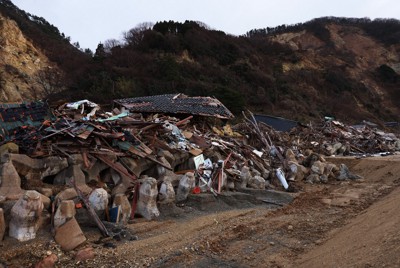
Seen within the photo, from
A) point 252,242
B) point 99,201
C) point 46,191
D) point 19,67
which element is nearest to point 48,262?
point 99,201

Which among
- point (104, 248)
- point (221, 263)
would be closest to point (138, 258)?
point (104, 248)

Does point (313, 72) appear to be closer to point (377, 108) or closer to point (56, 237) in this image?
point (377, 108)

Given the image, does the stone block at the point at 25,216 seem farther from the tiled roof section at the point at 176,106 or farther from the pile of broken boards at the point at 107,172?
the tiled roof section at the point at 176,106

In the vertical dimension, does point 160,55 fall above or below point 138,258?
above

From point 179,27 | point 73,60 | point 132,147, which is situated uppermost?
point 179,27

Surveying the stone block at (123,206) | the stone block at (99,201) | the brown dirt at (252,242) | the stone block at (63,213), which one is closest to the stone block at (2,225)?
the brown dirt at (252,242)

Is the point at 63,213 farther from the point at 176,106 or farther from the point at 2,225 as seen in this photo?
the point at 176,106

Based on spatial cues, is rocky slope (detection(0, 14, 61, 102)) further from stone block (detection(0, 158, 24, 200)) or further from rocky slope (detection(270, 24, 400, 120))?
rocky slope (detection(270, 24, 400, 120))

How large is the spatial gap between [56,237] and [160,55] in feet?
90.3

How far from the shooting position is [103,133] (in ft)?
28.5

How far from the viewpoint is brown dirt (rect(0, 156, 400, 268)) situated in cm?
491

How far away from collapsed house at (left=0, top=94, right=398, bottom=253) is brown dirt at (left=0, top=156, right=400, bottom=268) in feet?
1.13

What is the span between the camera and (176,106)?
15797 mm

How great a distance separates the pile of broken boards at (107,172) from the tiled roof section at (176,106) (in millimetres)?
2983
